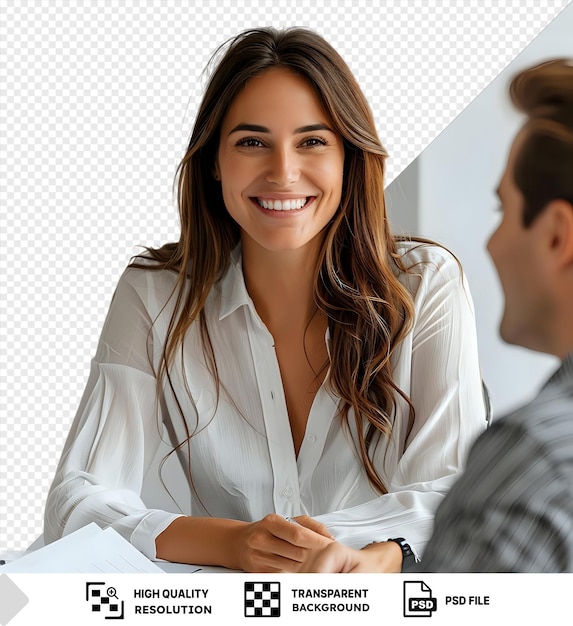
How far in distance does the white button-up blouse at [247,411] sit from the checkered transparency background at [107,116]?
476 millimetres

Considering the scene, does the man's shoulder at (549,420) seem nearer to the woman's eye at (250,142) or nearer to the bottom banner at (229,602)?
the bottom banner at (229,602)

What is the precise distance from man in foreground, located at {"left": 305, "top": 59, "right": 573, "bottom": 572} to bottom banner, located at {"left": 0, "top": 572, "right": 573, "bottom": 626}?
0.31m

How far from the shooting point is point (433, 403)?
1.23m

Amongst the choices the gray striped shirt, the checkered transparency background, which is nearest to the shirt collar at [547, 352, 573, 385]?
the gray striped shirt

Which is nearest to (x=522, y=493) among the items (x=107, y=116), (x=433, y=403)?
(x=433, y=403)

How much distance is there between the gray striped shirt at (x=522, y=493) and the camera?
510 millimetres

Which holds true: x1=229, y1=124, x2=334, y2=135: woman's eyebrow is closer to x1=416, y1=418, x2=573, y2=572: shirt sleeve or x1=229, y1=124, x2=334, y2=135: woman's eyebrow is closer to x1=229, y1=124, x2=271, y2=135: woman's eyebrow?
x1=229, y1=124, x2=271, y2=135: woman's eyebrow

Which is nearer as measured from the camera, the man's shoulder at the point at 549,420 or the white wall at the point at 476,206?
the man's shoulder at the point at 549,420

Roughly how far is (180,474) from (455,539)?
1.14m

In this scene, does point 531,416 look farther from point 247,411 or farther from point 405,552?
point 247,411

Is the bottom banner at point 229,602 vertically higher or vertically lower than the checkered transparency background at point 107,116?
lower

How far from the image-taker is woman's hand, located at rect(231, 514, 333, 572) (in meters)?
0.94

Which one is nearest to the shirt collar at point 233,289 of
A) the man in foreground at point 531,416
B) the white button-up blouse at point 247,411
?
the white button-up blouse at point 247,411

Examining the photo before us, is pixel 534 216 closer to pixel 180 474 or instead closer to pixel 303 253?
pixel 303 253
